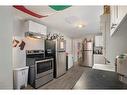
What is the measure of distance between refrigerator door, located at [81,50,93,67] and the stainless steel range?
10.9ft

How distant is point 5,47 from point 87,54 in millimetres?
6295

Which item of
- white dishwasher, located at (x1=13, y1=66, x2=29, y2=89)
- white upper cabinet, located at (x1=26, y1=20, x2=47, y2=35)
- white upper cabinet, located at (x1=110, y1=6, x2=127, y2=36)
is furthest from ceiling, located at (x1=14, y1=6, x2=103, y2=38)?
white upper cabinet, located at (x1=110, y1=6, x2=127, y2=36)

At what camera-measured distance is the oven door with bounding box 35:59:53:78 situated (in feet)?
11.8

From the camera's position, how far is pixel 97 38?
279 inches

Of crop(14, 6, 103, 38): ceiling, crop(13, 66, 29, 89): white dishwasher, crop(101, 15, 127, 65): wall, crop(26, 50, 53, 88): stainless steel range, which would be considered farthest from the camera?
crop(26, 50, 53, 88): stainless steel range

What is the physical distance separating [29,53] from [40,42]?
2.49 feet

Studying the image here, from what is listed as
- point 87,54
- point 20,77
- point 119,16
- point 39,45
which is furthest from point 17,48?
point 87,54

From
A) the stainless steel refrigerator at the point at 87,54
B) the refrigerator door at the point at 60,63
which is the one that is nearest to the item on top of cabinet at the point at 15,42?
the refrigerator door at the point at 60,63

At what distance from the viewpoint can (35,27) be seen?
4133mm

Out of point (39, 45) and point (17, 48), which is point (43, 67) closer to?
point (17, 48)

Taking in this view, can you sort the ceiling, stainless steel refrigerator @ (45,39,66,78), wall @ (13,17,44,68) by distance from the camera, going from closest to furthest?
the ceiling → wall @ (13,17,44,68) → stainless steel refrigerator @ (45,39,66,78)

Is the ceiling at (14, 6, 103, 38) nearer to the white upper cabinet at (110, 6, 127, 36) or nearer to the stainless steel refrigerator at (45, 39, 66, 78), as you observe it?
the stainless steel refrigerator at (45, 39, 66, 78)

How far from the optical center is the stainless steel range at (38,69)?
3548mm
